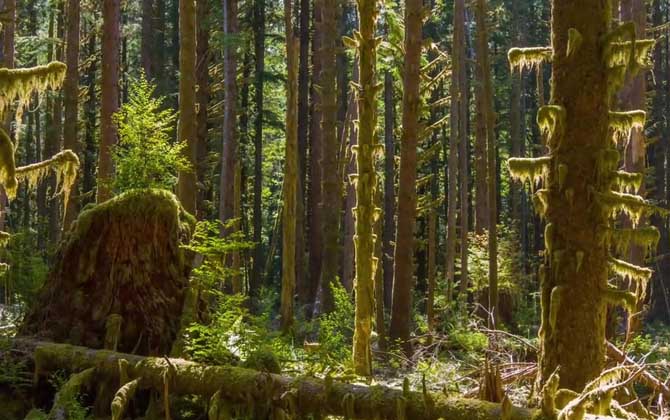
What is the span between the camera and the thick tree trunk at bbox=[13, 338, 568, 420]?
5734 mm

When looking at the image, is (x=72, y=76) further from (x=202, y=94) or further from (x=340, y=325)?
(x=340, y=325)

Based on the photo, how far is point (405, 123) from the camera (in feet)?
47.3

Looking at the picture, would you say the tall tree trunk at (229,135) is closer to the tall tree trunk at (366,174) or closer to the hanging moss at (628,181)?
the tall tree trunk at (366,174)

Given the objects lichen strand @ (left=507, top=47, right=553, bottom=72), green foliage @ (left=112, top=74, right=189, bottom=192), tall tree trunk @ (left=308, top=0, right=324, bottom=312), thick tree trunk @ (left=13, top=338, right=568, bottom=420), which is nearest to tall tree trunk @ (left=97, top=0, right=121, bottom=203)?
green foliage @ (left=112, top=74, right=189, bottom=192)

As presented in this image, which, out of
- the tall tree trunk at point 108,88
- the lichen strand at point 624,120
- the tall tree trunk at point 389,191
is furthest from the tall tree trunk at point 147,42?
the lichen strand at point 624,120

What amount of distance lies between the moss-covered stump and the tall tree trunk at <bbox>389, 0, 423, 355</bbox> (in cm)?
698

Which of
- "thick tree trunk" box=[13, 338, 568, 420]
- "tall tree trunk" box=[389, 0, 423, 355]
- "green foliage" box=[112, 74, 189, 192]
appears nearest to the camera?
"thick tree trunk" box=[13, 338, 568, 420]

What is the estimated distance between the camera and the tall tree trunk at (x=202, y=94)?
2509cm

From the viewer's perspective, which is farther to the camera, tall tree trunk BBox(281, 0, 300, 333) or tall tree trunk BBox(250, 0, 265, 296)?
tall tree trunk BBox(250, 0, 265, 296)

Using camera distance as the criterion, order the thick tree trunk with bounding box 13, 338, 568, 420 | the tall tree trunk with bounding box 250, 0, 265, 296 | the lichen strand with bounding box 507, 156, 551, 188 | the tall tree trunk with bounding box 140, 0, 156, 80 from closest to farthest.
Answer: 1. the thick tree trunk with bounding box 13, 338, 568, 420
2. the lichen strand with bounding box 507, 156, 551, 188
3. the tall tree trunk with bounding box 140, 0, 156, 80
4. the tall tree trunk with bounding box 250, 0, 265, 296

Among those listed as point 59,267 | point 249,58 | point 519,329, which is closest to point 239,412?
point 59,267

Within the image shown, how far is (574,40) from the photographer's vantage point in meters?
6.57

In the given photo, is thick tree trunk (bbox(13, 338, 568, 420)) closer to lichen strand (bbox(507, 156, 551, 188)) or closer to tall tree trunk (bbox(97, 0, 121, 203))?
lichen strand (bbox(507, 156, 551, 188))

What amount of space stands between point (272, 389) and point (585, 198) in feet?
11.4
